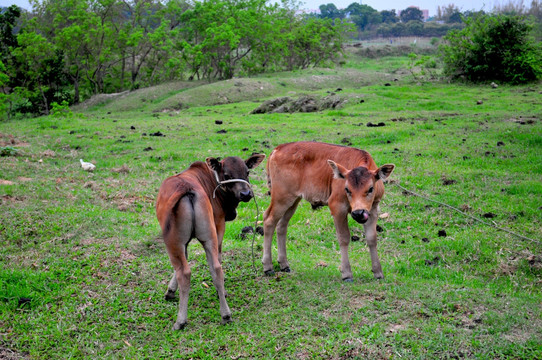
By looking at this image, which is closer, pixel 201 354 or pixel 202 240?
pixel 201 354

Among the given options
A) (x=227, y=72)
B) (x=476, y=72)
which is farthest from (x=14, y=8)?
(x=476, y=72)

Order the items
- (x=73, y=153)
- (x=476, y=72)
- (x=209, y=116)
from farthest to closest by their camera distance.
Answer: (x=476, y=72) → (x=209, y=116) → (x=73, y=153)

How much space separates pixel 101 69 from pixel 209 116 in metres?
19.5

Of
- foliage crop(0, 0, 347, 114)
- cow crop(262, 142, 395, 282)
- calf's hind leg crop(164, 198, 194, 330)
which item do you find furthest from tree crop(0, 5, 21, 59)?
calf's hind leg crop(164, 198, 194, 330)

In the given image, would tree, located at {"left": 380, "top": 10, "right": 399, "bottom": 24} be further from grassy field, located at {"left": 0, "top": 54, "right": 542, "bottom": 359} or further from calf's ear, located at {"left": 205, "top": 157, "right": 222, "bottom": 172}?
calf's ear, located at {"left": 205, "top": 157, "right": 222, "bottom": 172}

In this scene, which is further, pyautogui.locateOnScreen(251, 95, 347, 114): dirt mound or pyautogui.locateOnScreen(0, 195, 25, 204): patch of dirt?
pyautogui.locateOnScreen(251, 95, 347, 114): dirt mound

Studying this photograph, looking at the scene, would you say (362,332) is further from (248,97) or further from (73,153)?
(248,97)

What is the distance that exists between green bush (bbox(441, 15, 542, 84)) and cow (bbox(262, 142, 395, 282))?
84.5 ft

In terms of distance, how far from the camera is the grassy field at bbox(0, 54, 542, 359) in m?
5.35

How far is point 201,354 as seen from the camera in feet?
17.0

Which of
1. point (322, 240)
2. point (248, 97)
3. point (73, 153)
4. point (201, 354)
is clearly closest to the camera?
point (201, 354)

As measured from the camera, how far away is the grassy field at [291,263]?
17.6 feet

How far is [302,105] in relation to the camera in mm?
25328

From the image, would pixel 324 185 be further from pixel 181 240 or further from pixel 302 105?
pixel 302 105
